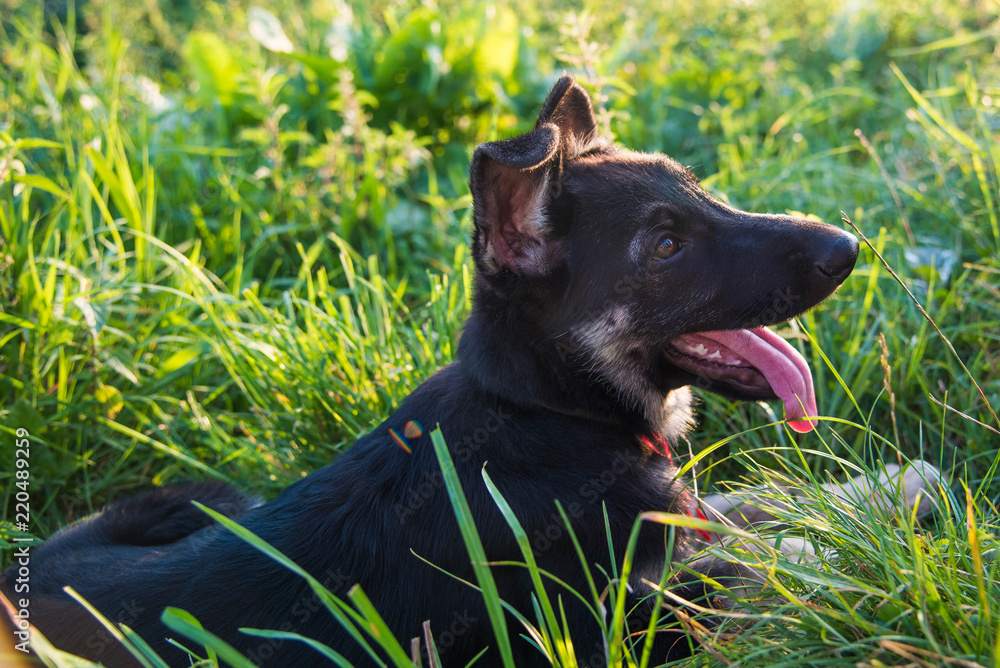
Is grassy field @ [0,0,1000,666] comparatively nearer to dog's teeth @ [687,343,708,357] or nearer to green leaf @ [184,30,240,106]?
green leaf @ [184,30,240,106]

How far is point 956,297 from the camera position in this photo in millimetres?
3127

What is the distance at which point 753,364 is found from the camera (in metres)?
2.43

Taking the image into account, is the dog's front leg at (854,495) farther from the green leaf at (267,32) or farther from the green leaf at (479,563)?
the green leaf at (267,32)

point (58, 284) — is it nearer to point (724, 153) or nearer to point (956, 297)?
point (724, 153)

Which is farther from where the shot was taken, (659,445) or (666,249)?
(659,445)

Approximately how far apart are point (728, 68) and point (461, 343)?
12.6 ft

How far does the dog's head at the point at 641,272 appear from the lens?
2279 millimetres

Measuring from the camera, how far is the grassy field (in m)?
2.03

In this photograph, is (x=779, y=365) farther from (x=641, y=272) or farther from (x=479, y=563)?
(x=479, y=563)

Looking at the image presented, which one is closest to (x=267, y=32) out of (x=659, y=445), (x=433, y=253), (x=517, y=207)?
(x=433, y=253)

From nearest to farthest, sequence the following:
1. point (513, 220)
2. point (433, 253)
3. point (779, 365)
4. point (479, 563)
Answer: point (479, 563)
point (513, 220)
point (779, 365)
point (433, 253)

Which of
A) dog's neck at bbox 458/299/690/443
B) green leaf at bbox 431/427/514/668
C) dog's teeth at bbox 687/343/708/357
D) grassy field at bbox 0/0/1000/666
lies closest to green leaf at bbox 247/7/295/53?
grassy field at bbox 0/0/1000/666

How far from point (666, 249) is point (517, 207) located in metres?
0.49

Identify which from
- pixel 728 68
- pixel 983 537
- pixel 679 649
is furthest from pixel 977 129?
pixel 679 649
